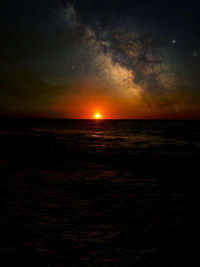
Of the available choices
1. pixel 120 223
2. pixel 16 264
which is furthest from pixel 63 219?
pixel 16 264

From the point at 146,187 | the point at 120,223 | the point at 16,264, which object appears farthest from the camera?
the point at 146,187

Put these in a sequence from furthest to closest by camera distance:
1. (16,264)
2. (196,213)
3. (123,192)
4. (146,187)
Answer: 1. (146,187)
2. (123,192)
3. (196,213)
4. (16,264)

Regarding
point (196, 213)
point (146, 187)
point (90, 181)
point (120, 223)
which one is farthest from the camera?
point (90, 181)

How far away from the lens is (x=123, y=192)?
7297 millimetres

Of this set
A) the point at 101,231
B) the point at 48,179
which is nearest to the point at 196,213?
the point at 101,231

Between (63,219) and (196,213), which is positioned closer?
(63,219)

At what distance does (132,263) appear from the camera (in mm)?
3418

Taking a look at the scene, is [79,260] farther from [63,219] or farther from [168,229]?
[168,229]

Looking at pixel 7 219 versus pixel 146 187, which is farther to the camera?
pixel 146 187

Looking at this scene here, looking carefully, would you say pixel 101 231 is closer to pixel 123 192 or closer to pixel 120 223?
pixel 120 223

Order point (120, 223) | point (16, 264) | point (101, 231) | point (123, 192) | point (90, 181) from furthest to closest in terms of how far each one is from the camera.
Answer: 1. point (90, 181)
2. point (123, 192)
3. point (120, 223)
4. point (101, 231)
5. point (16, 264)

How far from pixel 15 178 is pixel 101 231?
19.2 feet

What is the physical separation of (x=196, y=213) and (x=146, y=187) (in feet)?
8.63

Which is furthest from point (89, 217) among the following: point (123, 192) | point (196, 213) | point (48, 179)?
point (48, 179)
